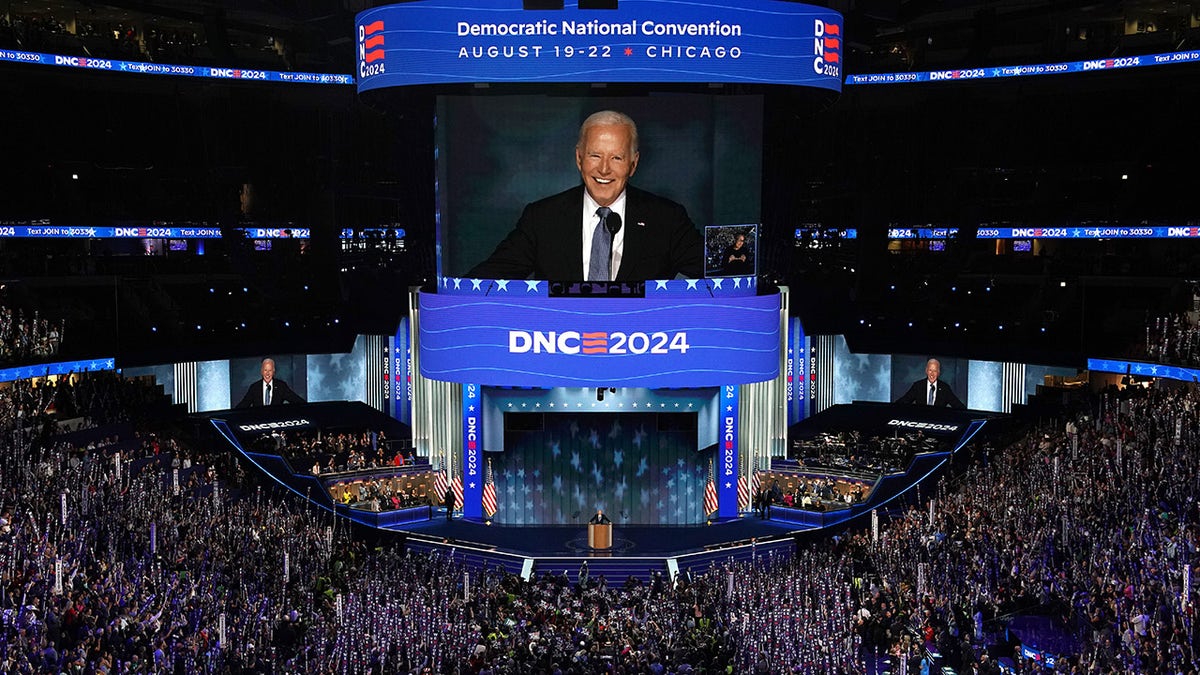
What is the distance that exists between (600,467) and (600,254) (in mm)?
6649

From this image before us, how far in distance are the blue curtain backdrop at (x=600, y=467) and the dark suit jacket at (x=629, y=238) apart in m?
4.97

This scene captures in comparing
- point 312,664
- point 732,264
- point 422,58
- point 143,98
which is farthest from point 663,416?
point 143,98

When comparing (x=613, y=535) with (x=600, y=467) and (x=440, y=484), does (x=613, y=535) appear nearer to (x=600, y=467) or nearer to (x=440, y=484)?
(x=600, y=467)

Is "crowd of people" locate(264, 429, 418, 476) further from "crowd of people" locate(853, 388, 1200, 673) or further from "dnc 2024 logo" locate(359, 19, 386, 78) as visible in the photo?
"crowd of people" locate(853, 388, 1200, 673)

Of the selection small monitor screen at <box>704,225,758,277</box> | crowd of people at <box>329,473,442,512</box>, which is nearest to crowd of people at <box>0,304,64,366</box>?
crowd of people at <box>329,473,442,512</box>

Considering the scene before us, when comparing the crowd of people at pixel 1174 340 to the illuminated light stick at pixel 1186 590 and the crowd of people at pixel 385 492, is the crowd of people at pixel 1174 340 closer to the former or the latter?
the illuminated light stick at pixel 1186 590

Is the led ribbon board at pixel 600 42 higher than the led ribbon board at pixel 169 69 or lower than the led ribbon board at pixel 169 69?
lower

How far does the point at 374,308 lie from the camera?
45.5 meters

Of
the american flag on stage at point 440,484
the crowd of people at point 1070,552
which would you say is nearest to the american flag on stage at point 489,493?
the american flag on stage at point 440,484

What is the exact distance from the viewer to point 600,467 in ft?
130

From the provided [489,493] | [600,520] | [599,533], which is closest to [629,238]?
[600,520]

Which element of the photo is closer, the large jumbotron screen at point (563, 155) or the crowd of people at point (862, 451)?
the large jumbotron screen at point (563, 155)

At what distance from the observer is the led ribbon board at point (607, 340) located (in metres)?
35.9

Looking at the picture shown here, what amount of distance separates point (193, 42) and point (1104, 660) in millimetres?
38401
